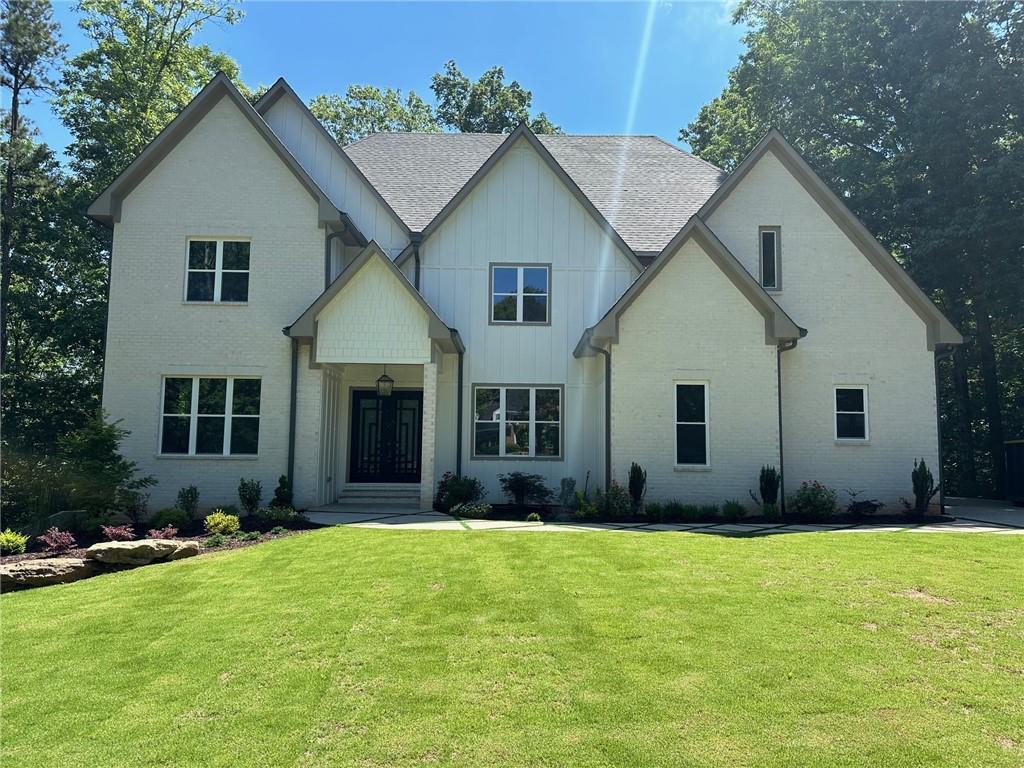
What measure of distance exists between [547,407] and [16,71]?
2260cm

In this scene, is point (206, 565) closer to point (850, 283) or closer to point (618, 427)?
point (618, 427)

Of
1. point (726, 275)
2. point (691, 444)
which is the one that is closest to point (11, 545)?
point (691, 444)

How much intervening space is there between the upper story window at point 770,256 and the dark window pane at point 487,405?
7325mm

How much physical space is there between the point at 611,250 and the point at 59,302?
20188 mm

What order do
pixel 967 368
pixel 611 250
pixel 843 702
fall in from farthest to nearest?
pixel 967 368
pixel 611 250
pixel 843 702

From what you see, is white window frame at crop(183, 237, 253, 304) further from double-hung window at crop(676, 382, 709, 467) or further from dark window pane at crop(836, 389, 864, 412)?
dark window pane at crop(836, 389, 864, 412)

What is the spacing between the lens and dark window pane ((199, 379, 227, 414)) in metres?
15.2

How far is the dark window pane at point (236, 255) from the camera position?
15.6 metres

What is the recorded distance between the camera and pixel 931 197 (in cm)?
2172

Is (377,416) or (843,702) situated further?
(377,416)

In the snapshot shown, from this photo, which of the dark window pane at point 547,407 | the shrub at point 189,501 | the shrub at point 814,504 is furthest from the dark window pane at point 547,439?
the shrub at point 189,501

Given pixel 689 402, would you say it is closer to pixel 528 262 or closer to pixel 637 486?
pixel 637 486

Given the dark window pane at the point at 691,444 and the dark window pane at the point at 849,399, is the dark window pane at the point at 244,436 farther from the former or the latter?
the dark window pane at the point at 849,399

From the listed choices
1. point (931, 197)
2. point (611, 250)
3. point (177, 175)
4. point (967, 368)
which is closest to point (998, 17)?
point (931, 197)
